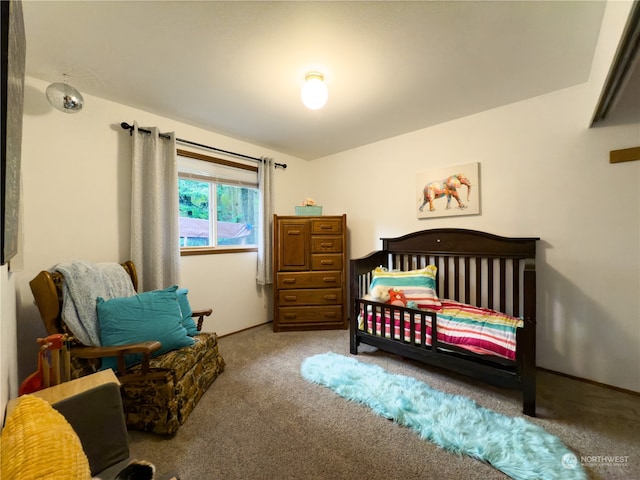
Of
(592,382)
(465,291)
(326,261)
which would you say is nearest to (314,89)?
(326,261)

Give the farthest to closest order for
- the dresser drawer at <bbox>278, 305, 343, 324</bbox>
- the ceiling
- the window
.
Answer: the dresser drawer at <bbox>278, 305, 343, 324</bbox> < the window < the ceiling

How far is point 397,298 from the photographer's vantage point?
226 centimetres

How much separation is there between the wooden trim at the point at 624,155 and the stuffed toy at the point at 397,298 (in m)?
1.77

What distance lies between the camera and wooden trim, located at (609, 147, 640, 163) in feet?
5.69

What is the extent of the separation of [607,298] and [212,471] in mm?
2764

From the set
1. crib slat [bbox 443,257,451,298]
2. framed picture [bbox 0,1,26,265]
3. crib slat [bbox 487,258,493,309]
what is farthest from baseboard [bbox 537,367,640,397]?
framed picture [bbox 0,1,26,265]

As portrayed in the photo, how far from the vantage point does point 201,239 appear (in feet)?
9.34

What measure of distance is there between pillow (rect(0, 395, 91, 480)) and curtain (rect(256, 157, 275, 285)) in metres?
2.45

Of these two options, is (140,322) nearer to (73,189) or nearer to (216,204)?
(73,189)

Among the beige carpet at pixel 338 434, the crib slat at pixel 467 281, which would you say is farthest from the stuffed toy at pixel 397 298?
the crib slat at pixel 467 281

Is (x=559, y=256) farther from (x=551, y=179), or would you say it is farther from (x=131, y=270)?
(x=131, y=270)

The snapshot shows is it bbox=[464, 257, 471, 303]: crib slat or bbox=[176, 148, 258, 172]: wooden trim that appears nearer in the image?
bbox=[464, 257, 471, 303]: crib slat

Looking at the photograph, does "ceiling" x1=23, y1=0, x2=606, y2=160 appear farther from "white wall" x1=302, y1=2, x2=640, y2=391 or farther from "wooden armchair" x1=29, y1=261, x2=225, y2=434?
"wooden armchair" x1=29, y1=261, x2=225, y2=434

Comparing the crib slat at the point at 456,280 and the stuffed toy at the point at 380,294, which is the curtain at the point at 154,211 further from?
the crib slat at the point at 456,280
